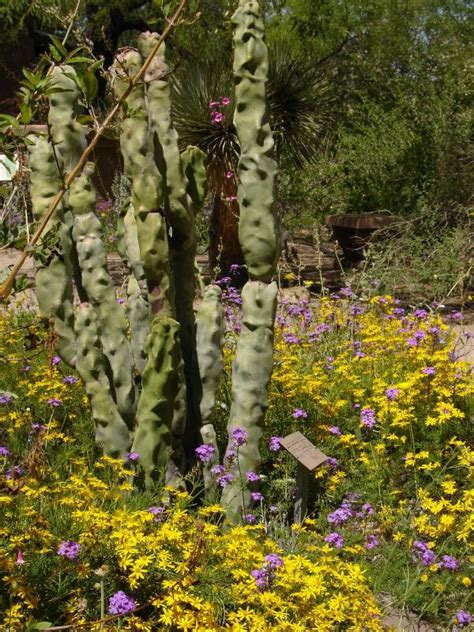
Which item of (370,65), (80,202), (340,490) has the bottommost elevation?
(340,490)

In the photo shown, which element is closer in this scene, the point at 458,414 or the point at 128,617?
the point at 128,617

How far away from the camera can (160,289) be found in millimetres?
3645

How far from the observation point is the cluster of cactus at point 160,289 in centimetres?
356

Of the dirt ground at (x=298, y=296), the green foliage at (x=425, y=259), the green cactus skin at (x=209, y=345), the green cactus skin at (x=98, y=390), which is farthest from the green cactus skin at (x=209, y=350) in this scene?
Result: the green foliage at (x=425, y=259)

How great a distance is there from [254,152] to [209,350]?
857 millimetres

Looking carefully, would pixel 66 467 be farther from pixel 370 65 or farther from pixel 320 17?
pixel 370 65

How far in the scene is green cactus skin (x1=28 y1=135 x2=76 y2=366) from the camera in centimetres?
381

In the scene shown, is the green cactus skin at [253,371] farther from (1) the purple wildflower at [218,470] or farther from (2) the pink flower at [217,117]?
(2) the pink flower at [217,117]

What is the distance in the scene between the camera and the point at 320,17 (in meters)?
14.9

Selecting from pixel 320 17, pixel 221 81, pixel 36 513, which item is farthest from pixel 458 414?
pixel 320 17

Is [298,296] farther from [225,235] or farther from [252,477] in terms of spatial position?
[225,235]

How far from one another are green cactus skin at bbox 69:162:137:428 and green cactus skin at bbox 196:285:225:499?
307 millimetres

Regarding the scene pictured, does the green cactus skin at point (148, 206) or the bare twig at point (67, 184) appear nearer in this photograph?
the bare twig at point (67, 184)

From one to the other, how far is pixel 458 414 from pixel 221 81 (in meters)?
5.97
